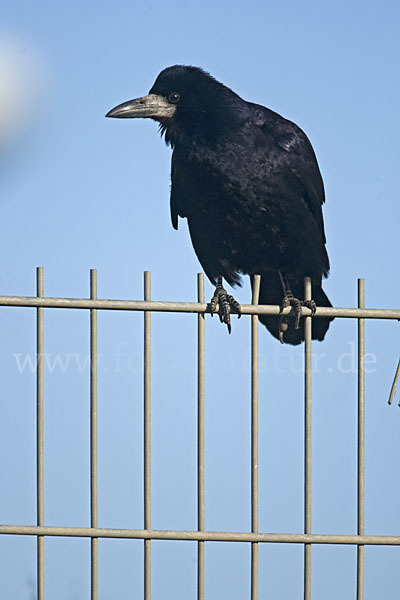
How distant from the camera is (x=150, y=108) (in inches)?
255

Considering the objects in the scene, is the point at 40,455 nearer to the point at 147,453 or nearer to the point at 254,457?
the point at 147,453

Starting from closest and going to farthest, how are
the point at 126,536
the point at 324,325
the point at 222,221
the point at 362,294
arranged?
1. the point at 126,536
2. the point at 362,294
3. the point at 324,325
4. the point at 222,221

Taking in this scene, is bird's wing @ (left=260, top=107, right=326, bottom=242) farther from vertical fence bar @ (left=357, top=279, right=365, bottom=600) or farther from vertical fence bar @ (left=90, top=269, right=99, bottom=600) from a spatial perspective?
vertical fence bar @ (left=90, top=269, right=99, bottom=600)

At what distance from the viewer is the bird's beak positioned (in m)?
6.39

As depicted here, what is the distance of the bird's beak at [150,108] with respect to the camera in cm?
639

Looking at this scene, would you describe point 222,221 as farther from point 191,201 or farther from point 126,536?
point 126,536

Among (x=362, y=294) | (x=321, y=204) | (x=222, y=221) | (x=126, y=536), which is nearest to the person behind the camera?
(x=126, y=536)

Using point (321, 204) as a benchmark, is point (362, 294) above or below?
below

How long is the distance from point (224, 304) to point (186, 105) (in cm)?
202

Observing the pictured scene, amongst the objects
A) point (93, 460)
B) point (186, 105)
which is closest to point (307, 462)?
point (93, 460)

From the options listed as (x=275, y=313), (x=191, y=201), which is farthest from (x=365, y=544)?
(x=191, y=201)

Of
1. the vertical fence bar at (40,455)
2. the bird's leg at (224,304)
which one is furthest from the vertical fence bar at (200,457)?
the vertical fence bar at (40,455)

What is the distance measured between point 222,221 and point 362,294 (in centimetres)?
188

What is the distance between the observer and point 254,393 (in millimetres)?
4344
